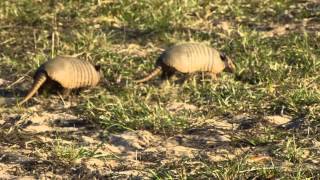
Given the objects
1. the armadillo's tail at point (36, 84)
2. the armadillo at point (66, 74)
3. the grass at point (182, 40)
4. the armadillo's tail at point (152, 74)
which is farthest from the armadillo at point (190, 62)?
the armadillo's tail at point (36, 84)

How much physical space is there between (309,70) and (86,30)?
110 inches

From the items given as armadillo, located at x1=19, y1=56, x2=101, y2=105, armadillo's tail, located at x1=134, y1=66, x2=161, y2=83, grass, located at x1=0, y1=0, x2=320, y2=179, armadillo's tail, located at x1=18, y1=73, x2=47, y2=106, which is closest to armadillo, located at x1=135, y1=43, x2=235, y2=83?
armadillo's tail, located at x1=134, y1=66, x2=161, y2=83

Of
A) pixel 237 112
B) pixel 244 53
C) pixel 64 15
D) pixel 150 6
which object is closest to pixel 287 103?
pixel 237 112

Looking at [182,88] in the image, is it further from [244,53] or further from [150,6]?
[150,6]

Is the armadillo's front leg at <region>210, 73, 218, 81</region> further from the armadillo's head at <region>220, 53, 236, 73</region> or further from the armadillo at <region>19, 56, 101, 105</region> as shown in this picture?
the armadillo at <region>19, 56, 101, 105</region>

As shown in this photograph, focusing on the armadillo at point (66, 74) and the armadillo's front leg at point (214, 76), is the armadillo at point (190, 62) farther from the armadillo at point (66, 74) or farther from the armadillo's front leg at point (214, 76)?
the armadillo at point (66, 74)

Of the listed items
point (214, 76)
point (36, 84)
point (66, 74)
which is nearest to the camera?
point (36, 84)

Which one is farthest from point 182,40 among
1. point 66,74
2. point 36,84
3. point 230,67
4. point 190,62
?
point 36,84

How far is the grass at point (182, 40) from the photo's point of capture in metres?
4.82

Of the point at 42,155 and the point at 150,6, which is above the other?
the point at 150,6

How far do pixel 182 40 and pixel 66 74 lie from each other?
187cm

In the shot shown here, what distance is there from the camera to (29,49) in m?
7.11

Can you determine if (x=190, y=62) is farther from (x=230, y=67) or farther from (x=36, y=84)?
(x=36, y=84)

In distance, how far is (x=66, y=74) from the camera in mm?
5879
